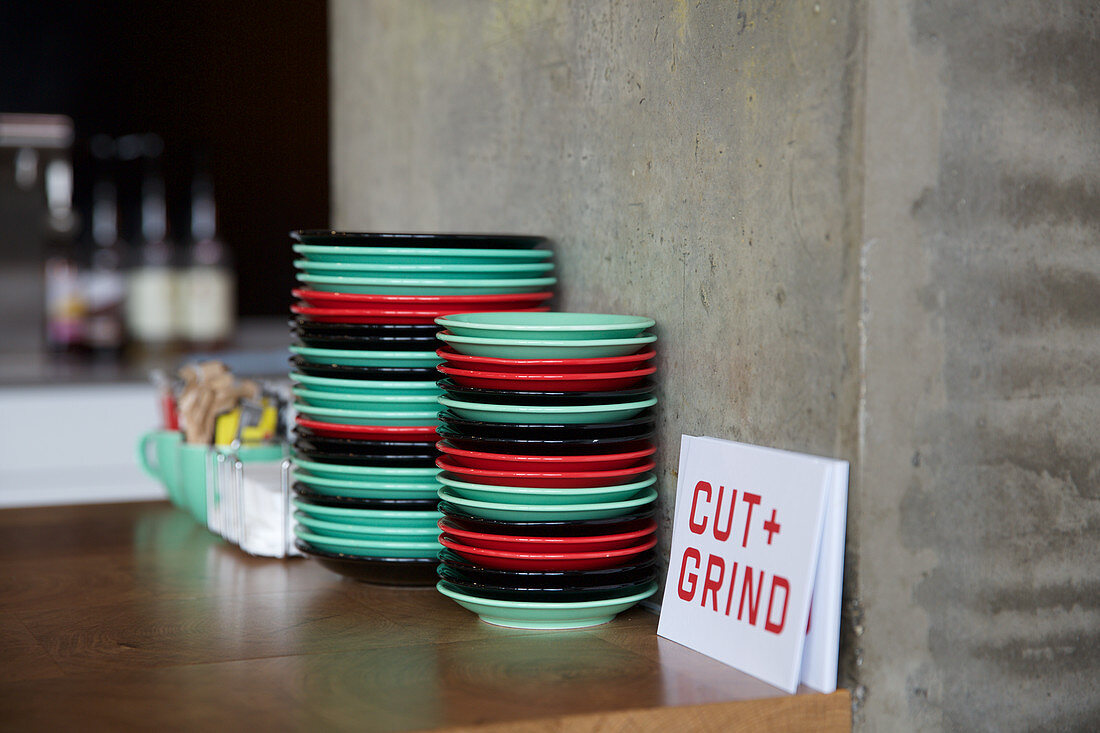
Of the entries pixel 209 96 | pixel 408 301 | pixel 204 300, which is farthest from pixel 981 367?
pixel 209 96

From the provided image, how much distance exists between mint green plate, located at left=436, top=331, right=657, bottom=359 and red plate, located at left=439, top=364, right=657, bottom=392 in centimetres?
2

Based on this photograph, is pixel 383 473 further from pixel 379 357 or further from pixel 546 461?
pixel 546 461

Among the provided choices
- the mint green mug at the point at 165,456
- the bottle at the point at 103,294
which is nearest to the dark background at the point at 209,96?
the bottle at the point at 103,294

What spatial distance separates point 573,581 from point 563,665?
3.8 inches

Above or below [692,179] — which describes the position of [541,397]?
below

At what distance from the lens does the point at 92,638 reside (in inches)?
40.0

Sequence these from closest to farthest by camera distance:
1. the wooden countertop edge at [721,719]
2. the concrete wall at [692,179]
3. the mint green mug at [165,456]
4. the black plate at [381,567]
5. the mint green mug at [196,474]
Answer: the wooden countertop edge at [721,719] → the concrete wall at [692,179] → the black plate at [381,567] → the mint green mug at [196,474] → the mint green mug at [165,456]

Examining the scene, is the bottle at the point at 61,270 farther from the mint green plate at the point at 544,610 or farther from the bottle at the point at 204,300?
the mint green plate at the point at 544,610

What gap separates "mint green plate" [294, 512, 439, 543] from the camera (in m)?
1.17

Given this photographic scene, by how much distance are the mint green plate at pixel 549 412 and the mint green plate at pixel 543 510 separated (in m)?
0.07

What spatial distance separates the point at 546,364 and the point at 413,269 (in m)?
0.26

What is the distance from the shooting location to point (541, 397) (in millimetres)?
1012

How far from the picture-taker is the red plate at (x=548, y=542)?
1.01 meters

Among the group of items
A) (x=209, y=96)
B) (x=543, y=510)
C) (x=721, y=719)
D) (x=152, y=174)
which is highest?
(x=209, y=96)
